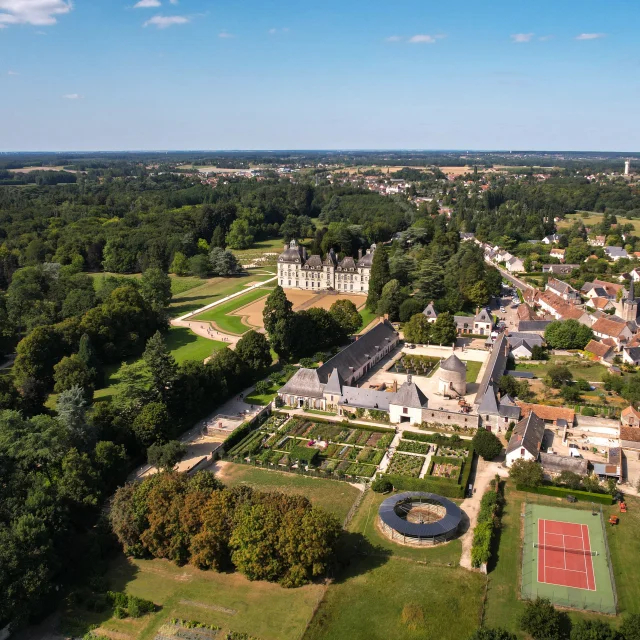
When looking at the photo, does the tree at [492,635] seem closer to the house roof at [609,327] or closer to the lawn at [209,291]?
the house roof at [609,327]

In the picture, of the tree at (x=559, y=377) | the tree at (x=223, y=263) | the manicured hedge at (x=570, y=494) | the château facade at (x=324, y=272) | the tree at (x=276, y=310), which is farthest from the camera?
the tree at (x=223, y=263)

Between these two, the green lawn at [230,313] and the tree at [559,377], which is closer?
the tree at [559,377]

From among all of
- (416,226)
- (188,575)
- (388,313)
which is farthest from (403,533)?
(416,226)

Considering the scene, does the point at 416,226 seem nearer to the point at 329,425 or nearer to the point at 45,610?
the point at 329,425

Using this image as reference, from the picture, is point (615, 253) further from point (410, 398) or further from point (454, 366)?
A: point (410, 398)

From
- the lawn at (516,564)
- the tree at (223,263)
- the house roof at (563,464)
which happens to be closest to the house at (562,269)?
the tree at (223,263)

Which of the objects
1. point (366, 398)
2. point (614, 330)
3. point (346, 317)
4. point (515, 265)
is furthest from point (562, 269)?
point (366, 398)
